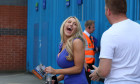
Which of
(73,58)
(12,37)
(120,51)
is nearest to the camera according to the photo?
(120,51)

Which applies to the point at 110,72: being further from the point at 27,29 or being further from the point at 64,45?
the point at 27,29

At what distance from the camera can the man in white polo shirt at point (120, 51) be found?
2295 mm

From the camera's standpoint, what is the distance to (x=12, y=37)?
1306cm

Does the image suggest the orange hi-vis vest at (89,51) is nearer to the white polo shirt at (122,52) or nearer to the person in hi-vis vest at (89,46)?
the person in hi-vis vest at (89,46)

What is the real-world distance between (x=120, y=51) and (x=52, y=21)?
7.28 metres

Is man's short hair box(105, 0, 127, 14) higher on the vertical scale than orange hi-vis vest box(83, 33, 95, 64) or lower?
higher

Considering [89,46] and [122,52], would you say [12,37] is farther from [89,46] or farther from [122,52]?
[122,52]

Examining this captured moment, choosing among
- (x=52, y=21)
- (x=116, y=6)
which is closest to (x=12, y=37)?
(x=52, y=21)

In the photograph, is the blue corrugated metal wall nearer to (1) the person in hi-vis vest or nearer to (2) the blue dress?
(1) the person in hi-vis vest

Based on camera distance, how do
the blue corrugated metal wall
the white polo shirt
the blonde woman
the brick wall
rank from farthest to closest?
the brick wall → the blue corrugated metal wall → the blonde woman → the white polo shirt

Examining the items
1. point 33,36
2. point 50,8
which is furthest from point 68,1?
point 33,36

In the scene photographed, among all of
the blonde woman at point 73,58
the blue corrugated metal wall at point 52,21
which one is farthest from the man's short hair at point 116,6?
the blue corrugated metal wall at point 52,21

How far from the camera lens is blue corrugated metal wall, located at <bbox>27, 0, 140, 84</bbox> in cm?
635

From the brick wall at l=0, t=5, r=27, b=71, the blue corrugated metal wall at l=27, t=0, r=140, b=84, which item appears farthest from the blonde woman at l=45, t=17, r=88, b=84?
the brick wall at l=0, t=5, r=27, b=71
